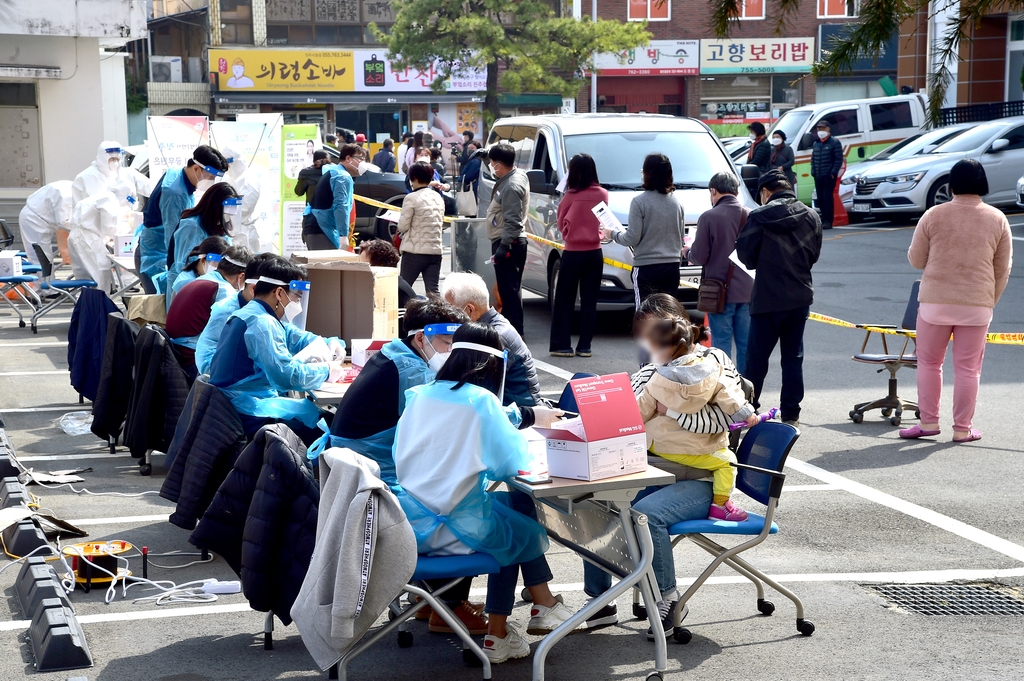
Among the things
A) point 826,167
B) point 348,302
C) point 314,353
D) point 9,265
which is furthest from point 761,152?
point 314,353

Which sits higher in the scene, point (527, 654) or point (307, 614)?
point (307, 614)

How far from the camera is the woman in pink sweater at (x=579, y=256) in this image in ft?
33.9

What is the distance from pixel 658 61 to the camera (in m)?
43.1

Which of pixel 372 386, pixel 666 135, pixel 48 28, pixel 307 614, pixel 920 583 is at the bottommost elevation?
pixel 920 583

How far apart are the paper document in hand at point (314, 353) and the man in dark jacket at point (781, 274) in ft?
11.1

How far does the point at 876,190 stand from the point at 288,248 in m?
10.9

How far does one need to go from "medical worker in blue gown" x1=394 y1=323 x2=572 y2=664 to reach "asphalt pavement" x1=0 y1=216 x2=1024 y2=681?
23.9 inches

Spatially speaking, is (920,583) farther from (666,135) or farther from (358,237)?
(358,237)

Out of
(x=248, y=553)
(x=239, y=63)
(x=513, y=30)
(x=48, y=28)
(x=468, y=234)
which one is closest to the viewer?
(x=248, y=553)

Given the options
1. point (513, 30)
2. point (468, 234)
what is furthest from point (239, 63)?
point (468, 234)

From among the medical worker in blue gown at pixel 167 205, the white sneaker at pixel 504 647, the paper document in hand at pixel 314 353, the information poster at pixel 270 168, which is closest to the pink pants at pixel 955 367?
the paper document in hand at pixel 314 353

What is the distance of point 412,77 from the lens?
41.2m

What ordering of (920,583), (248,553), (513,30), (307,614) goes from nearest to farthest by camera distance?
(307,614) < (248,553) < (920,583) < (513,30)

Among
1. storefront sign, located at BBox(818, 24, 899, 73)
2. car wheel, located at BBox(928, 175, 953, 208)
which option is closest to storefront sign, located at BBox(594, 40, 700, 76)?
car wheel, located at BBox(928, 175, 953, 208)
